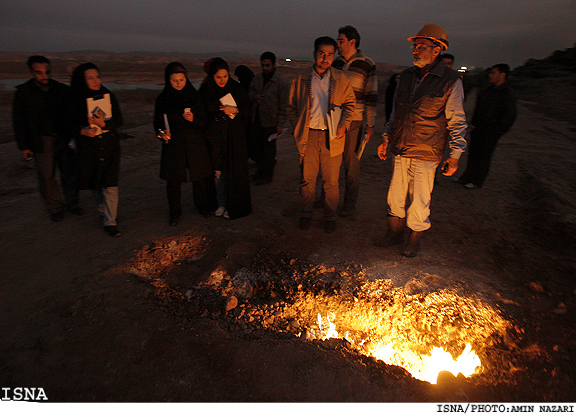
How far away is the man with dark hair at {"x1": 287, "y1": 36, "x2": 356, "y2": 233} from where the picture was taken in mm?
3336

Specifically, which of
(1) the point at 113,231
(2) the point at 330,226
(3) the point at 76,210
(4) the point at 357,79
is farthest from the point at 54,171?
(4) the point at 357,79

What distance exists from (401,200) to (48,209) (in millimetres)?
4434

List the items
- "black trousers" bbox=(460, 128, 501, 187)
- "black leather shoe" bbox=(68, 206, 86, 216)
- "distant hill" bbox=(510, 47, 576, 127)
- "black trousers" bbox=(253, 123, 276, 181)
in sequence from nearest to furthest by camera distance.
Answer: "black leather shoe" bbox=(68, 206, 86, 216) < "black trousers" bbox=(460, 128, 501, 187) < "black trousers" bbox=(253, 123, 276, 181) < "distant hill" bbox=(510, 47, 576, 127)

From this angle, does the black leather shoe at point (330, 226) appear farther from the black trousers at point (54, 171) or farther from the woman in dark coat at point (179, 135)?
the black trousers at point (54, 171)

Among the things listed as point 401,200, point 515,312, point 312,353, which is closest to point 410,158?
point 401,200

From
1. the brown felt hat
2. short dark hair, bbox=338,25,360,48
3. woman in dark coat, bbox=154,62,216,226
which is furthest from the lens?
short dark hair, bbox=338,25,360,48

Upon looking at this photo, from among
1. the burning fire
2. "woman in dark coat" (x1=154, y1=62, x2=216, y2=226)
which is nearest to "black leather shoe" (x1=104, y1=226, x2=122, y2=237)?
"woman in dark coat" (x1=154, y1=62, x2=216, y2=226)

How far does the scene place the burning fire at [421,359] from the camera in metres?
2.26

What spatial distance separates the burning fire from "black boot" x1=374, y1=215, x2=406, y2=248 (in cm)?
121

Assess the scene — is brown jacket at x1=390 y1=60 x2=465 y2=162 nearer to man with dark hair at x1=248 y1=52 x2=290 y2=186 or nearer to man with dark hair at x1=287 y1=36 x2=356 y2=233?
man with dark hair at x1=287 y1=36 x2=356 y2=233

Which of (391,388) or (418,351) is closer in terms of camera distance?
(391,388)

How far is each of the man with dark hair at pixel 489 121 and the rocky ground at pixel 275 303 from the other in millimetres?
968

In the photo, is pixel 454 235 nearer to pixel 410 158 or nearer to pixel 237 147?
pixel 410 158

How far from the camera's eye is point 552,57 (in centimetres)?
2909
